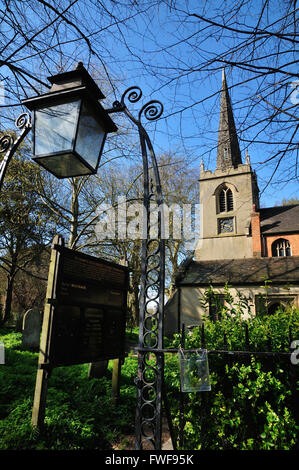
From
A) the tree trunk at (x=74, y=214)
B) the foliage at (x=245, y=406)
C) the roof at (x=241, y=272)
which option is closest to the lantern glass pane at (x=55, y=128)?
the foliage at (x=245, y=406)

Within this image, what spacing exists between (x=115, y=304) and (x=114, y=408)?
6.04ft

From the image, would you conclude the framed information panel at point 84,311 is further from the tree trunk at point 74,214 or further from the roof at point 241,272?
the roof at point 241,272

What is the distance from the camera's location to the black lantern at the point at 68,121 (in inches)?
79.4

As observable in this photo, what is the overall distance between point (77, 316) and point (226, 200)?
27.2 m

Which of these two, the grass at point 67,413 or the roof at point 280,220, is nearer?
the grass at point 67,413

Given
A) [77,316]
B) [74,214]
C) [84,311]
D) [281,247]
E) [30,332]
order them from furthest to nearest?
[281,247] → [74,214] → [30,332] → [84,311] → [77,316]

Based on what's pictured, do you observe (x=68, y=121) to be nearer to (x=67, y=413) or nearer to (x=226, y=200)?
(x=67, y=413)

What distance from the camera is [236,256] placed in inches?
1074

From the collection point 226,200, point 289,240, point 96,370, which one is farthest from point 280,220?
point 96,370

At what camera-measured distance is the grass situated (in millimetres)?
3361

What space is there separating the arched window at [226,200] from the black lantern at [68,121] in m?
28.5

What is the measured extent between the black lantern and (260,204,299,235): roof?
86.4ft

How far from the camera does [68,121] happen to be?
2.04 m
